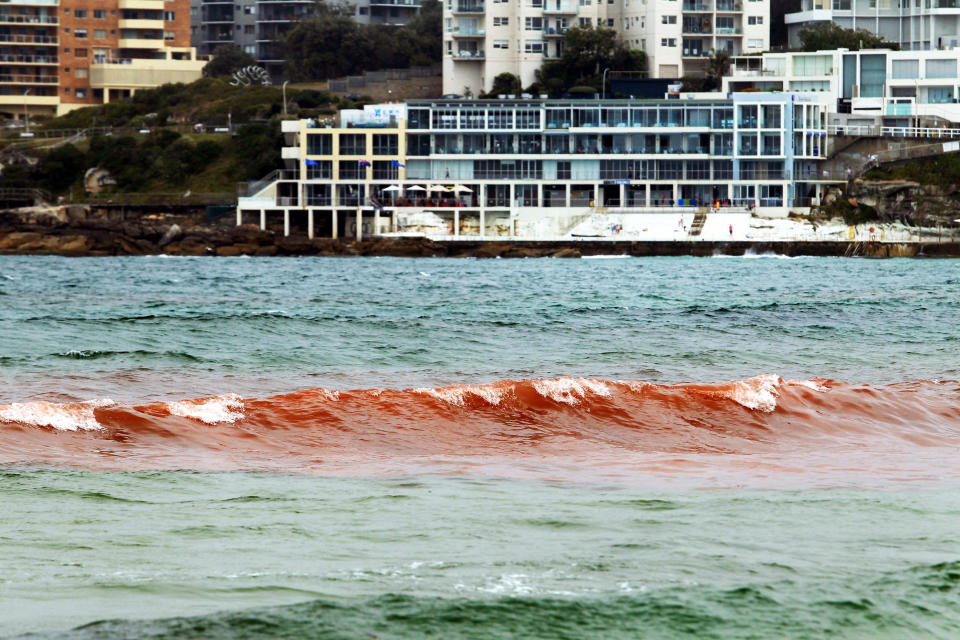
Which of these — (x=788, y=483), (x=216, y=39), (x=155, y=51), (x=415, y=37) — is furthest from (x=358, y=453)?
(x=216, y=39)

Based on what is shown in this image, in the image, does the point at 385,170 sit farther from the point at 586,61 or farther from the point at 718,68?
the point at 718,68

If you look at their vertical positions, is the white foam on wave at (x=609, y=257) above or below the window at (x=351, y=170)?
below

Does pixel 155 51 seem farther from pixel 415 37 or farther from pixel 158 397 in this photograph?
pixel 158 397

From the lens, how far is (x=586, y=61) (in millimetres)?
103062

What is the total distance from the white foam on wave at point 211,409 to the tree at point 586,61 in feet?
286

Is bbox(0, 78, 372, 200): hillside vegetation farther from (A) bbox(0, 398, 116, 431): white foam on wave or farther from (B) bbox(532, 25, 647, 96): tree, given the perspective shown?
(A) bbox(0, 398, 116, 431): white foam on wave

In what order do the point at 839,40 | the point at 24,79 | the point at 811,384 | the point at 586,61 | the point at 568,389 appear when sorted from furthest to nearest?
the point at 24,79
the point at 839,40
the point at 586,61
the point at 811,384
the point at 568,389

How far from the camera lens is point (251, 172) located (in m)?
98.6

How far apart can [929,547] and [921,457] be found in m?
4.75

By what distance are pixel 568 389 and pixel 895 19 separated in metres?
99.9

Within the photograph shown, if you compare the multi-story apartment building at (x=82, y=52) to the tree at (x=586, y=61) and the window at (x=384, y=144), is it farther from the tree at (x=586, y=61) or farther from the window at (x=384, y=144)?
the window at (x=384, y=144)

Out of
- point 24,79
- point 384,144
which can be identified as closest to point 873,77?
point 384,144

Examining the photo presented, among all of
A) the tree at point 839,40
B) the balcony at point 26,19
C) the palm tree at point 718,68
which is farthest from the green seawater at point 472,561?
the balcony at point 26,19

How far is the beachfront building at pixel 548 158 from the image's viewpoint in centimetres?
9019
